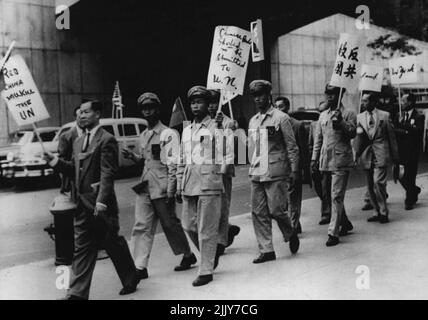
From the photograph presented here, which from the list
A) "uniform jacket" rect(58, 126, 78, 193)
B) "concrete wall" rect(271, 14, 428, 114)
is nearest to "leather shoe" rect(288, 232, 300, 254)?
"uniform jacket" rect(58, 126, 78, 193)

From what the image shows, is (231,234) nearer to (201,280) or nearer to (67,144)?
(201,280)

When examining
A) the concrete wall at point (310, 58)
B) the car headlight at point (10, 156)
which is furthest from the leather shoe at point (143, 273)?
the concrete wall at point (310, 58)

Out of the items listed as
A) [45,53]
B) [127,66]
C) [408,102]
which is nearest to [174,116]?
[408,102]

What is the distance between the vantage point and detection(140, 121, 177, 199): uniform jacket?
20.0 feet

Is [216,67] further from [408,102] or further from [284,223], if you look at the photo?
[408,102]

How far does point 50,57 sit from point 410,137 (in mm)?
15919

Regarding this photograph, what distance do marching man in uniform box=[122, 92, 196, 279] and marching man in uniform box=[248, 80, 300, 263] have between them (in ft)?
2.79

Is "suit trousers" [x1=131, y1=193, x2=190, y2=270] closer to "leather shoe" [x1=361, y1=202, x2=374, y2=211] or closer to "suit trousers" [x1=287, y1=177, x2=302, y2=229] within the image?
"suit trousers" [x1=287, y1=177, x2=302, y2=229]

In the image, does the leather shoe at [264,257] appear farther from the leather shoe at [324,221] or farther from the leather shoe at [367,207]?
the leather shoe at [367,207]

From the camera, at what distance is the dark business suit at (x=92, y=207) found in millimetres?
5119

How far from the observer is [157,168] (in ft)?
20.4

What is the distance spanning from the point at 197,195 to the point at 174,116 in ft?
6.46

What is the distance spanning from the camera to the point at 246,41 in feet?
25.8

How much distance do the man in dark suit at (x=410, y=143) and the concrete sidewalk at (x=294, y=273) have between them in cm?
153
